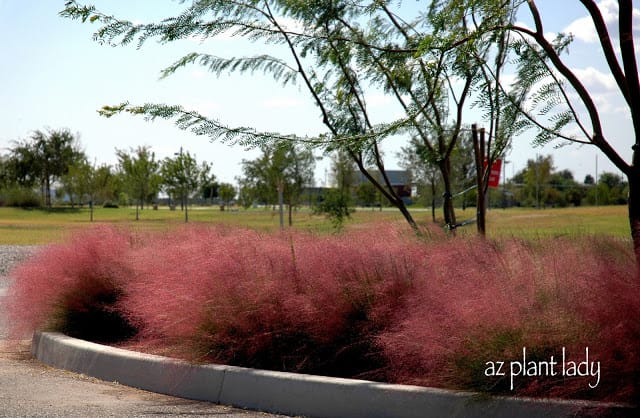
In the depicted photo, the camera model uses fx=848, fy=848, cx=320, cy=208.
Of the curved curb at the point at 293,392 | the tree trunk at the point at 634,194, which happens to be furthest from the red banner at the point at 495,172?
the curved curb at the point at 293,392

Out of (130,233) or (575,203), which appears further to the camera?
(575,203)

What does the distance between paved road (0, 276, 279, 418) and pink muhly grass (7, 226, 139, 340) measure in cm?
75

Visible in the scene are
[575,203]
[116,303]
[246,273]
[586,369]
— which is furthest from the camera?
[575,203]

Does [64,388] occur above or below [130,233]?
below

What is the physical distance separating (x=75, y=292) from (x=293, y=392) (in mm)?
3507

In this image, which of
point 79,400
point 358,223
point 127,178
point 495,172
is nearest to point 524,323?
point 79,400

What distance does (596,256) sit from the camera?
6145 millimetres

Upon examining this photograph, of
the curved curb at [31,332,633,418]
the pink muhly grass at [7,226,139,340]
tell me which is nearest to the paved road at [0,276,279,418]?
the curved curb at [31,332,633,418]

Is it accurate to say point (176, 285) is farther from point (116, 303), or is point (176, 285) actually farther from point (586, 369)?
point (586, 369)

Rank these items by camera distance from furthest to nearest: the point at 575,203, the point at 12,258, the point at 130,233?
the point at 575,203 → the point at 12,258 → the point at 130,233

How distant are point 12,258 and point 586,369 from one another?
837 inches

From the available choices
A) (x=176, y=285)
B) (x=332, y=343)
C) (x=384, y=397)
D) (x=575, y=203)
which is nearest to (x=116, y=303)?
(x=176, y=285)

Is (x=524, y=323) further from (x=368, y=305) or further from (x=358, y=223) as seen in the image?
(x=358, y=223)

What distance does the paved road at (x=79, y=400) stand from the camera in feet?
19.8
